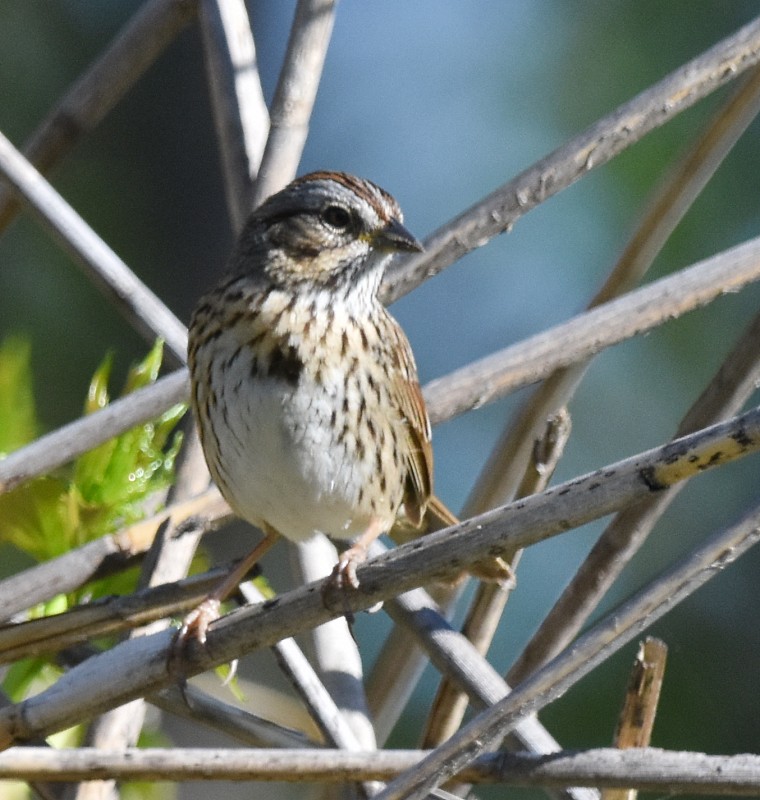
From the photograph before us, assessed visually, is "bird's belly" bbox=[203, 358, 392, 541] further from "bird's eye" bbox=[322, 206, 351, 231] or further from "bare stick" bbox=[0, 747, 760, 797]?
"bare stick" bbox=[0, 747, 760, 797]

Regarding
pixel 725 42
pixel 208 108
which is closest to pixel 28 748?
pixel 725 42

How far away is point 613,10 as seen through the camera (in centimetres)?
512

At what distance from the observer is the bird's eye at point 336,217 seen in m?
2.62

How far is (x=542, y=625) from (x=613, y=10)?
343cm

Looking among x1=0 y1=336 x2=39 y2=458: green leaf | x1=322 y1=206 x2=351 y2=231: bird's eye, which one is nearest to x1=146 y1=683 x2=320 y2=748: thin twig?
x1=0 y1=336 x2=39 y2=458: green leaf

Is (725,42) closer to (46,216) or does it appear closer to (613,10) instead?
(46,216)

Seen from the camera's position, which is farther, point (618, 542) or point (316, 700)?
point (618, 542)

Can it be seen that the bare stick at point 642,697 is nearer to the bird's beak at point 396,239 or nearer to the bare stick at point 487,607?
the bare stick at point 487,607

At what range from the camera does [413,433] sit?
8.63 ft

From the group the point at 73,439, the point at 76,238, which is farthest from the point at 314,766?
the point at 76,238

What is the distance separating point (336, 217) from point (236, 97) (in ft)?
1.02

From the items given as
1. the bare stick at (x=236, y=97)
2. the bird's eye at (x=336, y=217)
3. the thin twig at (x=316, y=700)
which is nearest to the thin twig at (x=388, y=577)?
the thin twig at (x=316, y=700)

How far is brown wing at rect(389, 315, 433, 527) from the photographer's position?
8.46 feet

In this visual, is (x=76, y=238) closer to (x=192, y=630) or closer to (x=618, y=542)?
(x=192, y=630)
